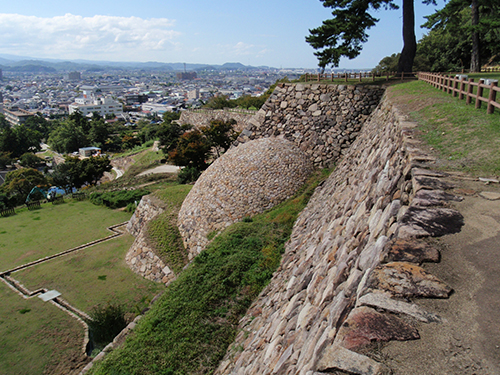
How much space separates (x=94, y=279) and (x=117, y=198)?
33.0ft

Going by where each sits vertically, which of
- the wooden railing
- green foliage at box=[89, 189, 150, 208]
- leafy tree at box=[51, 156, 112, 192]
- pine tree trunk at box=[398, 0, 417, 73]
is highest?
pine tree trunk at box=[398, 0, 417, 73]

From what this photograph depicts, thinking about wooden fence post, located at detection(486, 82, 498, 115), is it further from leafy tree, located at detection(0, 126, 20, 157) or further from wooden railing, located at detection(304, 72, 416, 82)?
leafy tree, located at detection(0, 126, 20, 157)

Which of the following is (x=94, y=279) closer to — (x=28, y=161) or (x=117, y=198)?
(x=117, y=198)

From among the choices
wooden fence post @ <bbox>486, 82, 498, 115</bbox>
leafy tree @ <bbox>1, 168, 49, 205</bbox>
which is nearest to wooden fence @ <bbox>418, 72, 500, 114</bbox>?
wooden fence post @ <bbox>486, 82, 498, 115</bbox>

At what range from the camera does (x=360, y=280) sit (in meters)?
3.22

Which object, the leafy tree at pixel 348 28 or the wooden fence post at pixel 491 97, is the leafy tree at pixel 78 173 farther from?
the wooden fence post at pixel 491 97

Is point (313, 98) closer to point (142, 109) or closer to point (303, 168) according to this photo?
point (303, 168)

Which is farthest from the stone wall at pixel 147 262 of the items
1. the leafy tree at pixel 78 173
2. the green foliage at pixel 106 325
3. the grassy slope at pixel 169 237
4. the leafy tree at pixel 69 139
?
the leafy tree at pixel 69 139

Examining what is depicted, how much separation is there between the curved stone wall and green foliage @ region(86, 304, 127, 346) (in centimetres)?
320

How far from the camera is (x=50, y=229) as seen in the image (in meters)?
16.8

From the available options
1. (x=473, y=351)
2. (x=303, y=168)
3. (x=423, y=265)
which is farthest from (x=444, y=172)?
(x=303, y=168)

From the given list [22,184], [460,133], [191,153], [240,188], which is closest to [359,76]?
[240,188]

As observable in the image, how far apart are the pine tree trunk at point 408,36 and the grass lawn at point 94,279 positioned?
1602 centimetres

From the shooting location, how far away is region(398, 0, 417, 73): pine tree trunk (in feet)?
55.1
